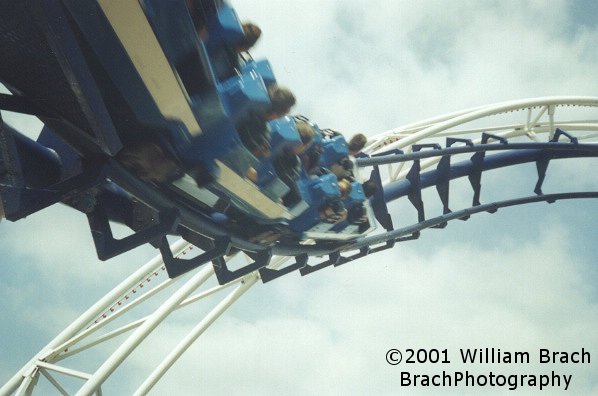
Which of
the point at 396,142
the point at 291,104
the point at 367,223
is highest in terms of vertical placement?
the point at 396,142

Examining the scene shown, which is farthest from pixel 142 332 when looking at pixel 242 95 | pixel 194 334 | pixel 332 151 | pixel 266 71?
pixel 242 95

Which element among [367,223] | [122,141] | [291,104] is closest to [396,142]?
[367,223]

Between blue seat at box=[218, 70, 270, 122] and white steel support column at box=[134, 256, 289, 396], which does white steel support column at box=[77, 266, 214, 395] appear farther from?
blue seat at box=[218, 70, 270, 122]

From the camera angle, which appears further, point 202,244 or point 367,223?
point 367,223

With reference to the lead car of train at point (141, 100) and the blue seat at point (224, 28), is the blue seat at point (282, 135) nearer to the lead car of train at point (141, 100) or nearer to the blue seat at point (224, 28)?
the lead car of train at point (141, 100)

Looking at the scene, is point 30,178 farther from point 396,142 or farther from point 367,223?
point 396,142

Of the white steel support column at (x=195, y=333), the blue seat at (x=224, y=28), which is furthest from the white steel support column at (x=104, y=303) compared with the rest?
the blue seat at (x=224, y=28)
